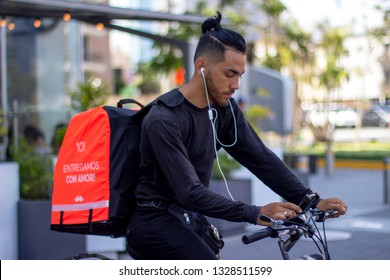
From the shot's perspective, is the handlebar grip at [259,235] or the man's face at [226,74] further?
the man's face at [226,74]

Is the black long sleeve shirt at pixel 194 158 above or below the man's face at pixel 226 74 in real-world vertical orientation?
below

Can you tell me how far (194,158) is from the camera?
3260 mm

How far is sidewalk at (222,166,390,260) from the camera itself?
14.6 ft

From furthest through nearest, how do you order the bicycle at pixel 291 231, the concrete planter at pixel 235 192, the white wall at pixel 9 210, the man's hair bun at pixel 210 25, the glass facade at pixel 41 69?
the glass facade at pixel 41 69, the concrete planter at pixel 235 192, the white wall at pixel 9 210, the man's hair bun at pixel 210 25, the bicycle at pixel 291 231

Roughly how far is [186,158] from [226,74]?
1.36ft

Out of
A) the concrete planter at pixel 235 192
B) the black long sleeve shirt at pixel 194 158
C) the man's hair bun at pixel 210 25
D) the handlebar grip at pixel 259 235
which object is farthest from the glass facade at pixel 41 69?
the handlebar grip at pixel 259 235

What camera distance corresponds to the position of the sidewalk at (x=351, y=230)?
4.46 meters

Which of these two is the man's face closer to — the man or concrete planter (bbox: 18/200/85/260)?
the man

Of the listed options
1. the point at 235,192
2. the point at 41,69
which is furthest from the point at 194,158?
the point at 41,69

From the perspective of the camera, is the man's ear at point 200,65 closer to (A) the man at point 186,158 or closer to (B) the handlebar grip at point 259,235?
(A) the man at point 186,158

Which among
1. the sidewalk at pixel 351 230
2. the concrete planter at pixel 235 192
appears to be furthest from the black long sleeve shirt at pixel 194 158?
the concrete planter at pixel 235 192

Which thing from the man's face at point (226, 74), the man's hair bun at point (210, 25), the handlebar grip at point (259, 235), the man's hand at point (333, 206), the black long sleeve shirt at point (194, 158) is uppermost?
the man's hair bun at point (210, 25)

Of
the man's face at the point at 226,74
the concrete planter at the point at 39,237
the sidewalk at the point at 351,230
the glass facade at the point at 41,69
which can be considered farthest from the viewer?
the glass facade at the point at 41,69

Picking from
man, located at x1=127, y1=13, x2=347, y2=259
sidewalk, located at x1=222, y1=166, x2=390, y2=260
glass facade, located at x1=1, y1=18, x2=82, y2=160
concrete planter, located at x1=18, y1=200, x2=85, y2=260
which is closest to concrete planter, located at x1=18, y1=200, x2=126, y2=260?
concrete planter, located at x1=18, y1=200, x2=85, y2=260
